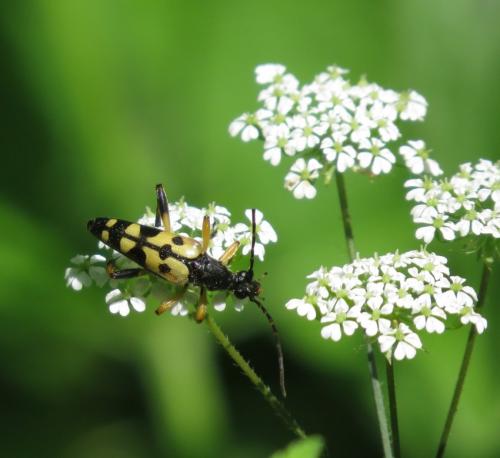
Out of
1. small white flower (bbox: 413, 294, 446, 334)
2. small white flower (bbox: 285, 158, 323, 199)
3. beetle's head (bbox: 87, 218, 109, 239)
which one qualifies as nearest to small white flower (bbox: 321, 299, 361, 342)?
small white flower (bbox: 413, 294, 446, 334)

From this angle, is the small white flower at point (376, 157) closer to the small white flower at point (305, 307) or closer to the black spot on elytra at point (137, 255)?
the small white flower at point (305, 307)

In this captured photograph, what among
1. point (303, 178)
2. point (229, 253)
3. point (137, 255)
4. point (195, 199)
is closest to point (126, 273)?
point (137, 255)

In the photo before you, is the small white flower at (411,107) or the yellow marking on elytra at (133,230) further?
the small white flower at (411,107)

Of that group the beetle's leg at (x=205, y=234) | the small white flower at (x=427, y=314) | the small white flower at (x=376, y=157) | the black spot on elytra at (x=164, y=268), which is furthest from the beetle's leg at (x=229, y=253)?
the small white flower at (x=427, y=314)

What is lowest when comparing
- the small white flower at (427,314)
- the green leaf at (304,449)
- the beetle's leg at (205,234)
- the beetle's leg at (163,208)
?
the green leaf at (304,449)

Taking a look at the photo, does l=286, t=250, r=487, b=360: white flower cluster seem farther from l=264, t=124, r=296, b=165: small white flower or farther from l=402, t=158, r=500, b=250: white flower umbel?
l=264, t=124, r=296, b=165: small white flower

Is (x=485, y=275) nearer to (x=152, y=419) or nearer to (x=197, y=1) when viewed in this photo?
(x=152, y=419)

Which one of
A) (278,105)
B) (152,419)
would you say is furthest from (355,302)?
(152,419)

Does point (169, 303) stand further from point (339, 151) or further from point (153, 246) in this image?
point (339, 151)

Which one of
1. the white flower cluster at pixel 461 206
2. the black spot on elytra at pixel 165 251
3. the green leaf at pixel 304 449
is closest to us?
the green leaf at pixel 304 449
